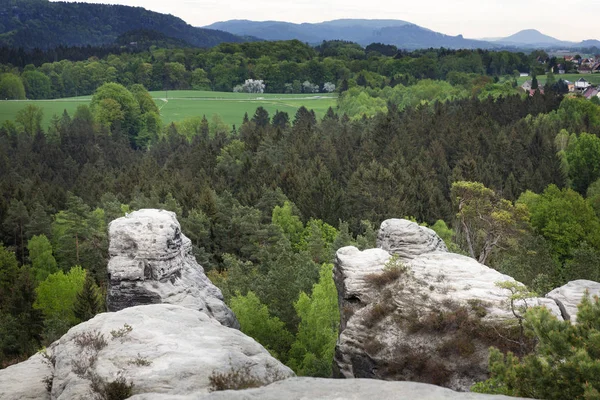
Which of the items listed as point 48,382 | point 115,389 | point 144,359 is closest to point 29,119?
point 48,382

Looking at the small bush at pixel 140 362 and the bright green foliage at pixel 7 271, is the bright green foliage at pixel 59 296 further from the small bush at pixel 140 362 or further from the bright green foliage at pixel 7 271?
the small bush at pixel 140 362

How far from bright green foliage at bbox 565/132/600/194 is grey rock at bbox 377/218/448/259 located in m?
69.5

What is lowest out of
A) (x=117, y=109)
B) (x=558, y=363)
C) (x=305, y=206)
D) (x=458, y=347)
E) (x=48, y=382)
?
(x=117, y=109)

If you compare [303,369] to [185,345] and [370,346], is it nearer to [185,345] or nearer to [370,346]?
[370,346]

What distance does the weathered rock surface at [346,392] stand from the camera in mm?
15466

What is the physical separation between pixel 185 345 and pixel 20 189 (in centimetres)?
7586

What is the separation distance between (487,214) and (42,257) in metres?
45.2

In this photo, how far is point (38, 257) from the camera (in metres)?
67.2

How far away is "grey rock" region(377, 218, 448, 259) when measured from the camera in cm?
3697

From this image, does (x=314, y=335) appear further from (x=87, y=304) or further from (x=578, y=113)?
(x=578, y=113)

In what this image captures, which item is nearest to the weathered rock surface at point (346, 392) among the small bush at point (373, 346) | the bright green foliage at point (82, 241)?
the small bush at point (373, 346)

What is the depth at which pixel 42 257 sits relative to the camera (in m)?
67.1

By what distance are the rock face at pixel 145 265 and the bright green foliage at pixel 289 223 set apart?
37.2 meters

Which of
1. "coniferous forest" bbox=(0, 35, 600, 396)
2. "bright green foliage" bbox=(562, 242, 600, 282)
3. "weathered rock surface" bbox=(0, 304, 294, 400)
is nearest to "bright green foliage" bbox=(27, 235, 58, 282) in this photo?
"coniferous forest" bbox=(0, 35, 600, 396)
